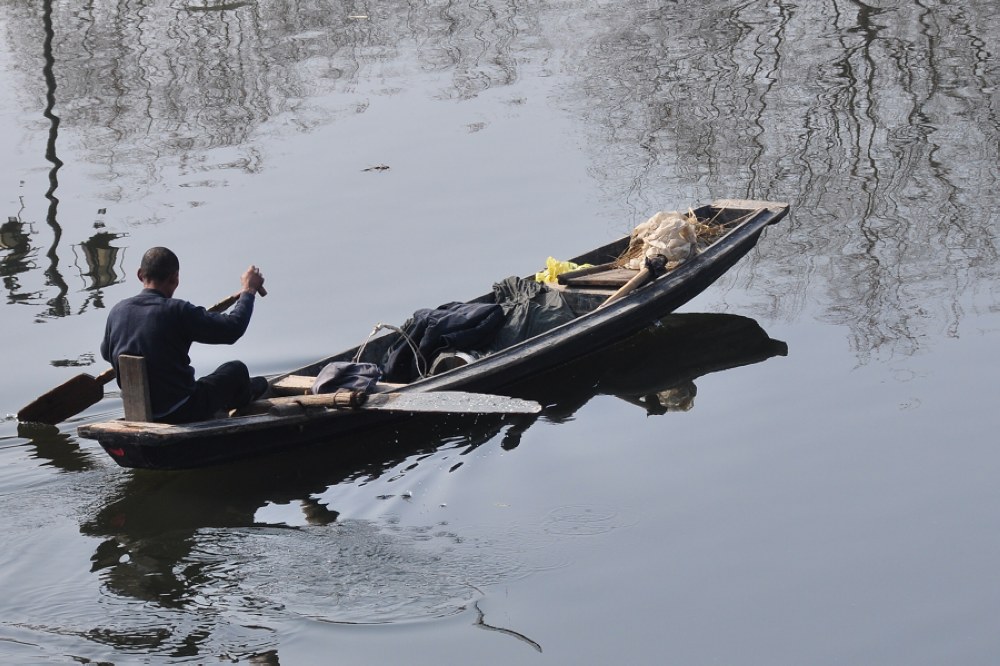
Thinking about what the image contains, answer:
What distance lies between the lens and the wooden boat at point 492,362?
659 cm

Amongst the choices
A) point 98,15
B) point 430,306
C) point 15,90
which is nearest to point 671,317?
point 430,306

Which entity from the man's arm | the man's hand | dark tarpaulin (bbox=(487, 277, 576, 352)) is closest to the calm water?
dark tarpaulin (bbox=(487, 277, 576, 352))

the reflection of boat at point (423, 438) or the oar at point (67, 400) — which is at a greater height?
the oar at point (67, 400)

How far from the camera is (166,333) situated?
6.52 metres

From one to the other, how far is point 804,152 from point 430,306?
4.83 meters

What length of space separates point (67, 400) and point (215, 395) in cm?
110

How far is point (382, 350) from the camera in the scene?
26.0 ft

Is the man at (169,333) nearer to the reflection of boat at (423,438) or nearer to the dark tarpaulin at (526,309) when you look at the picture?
the reflection of boat at (423,438)

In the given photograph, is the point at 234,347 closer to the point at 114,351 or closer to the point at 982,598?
the point at 114,351

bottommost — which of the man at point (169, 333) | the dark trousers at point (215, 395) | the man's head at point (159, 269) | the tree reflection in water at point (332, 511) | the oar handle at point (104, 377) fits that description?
the tree reflection in water at point (332, 511)

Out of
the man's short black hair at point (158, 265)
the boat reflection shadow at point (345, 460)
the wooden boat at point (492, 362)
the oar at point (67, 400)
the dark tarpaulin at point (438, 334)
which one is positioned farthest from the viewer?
the dark tarpaulin at point (438, 334)

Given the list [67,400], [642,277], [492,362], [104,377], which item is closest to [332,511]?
[492,362]

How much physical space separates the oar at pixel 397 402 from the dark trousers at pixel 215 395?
192 millimetres

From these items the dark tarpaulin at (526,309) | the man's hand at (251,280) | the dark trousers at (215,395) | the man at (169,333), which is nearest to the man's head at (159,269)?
the man at (169,333)
